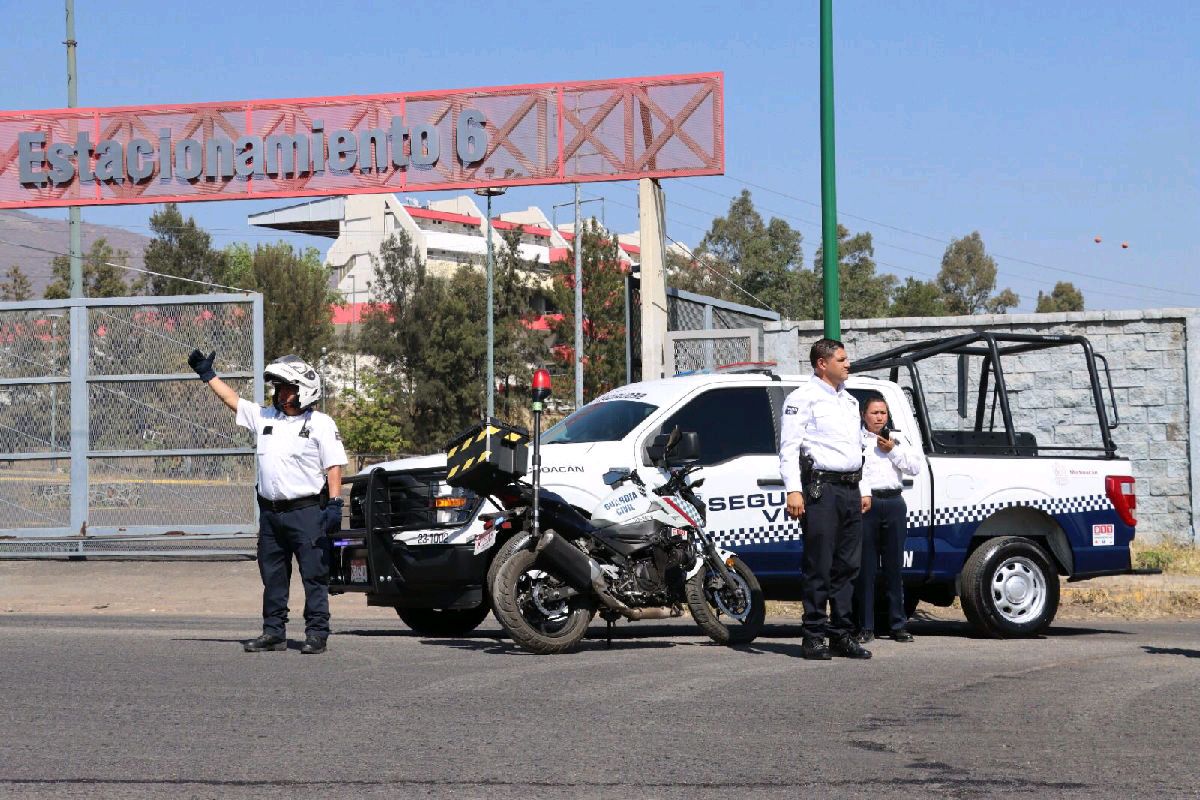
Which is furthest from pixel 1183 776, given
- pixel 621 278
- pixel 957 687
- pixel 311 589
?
pixel 621 278

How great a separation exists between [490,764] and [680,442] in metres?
4.33

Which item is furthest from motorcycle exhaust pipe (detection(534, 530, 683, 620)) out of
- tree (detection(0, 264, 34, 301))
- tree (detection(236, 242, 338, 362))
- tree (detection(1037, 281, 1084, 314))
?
tree (detection(1037, 281, 1084, 314))

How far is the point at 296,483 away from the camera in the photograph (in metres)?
10.4

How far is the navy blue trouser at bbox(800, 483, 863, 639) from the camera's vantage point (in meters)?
9.98

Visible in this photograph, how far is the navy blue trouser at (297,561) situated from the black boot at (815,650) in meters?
3.05

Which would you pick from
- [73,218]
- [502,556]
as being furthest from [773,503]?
[73,218]

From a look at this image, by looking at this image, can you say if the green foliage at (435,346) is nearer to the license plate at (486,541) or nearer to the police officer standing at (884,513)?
the police officer standing at (884,513)

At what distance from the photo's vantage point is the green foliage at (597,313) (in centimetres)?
6500

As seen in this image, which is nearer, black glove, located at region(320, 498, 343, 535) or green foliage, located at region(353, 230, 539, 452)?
black glove, located at region(320, 498, 343, 535)

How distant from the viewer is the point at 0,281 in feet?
265

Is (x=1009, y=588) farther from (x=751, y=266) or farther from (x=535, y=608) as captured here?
(x=751, y=266)

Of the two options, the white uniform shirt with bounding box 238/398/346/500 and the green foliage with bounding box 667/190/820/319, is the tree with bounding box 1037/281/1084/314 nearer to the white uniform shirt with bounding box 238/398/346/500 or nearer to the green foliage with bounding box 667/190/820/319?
the green foliage with bounding box 667/190/820/319

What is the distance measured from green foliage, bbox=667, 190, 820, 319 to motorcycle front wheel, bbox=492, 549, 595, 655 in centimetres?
6777

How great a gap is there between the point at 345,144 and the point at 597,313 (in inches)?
1816
